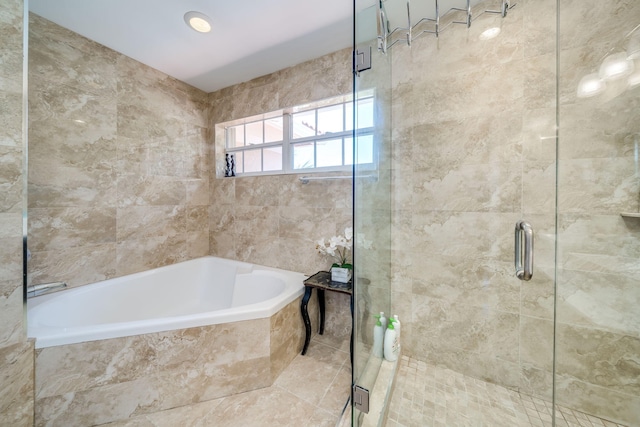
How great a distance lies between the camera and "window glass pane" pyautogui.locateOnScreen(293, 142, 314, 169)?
2059 millimetres

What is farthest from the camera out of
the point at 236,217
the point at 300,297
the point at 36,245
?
the point at 236,217

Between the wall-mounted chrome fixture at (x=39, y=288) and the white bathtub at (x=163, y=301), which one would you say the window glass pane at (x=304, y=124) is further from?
the wall-mounted chrome fixture at (x=39, y=288)

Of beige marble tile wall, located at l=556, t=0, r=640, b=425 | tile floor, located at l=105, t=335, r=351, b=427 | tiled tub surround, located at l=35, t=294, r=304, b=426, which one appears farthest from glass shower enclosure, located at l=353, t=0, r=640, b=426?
tiled tub surround, located at l=35, t=294, r=304, b=426

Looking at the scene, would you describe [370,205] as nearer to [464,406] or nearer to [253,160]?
[464,406]

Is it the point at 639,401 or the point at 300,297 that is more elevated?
the point at 300,297

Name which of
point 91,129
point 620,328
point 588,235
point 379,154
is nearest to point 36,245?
point 91,129

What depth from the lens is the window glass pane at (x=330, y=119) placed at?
1.95m

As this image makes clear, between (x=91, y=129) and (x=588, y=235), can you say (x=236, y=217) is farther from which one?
(x=588, y=235)

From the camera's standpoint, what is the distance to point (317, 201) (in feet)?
6.29

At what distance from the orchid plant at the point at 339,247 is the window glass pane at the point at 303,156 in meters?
0.73

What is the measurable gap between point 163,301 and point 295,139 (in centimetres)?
191

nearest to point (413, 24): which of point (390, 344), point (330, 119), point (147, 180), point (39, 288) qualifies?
point (330, 119)

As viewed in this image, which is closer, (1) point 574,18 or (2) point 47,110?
(1) point 574,18

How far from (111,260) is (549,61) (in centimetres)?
322
